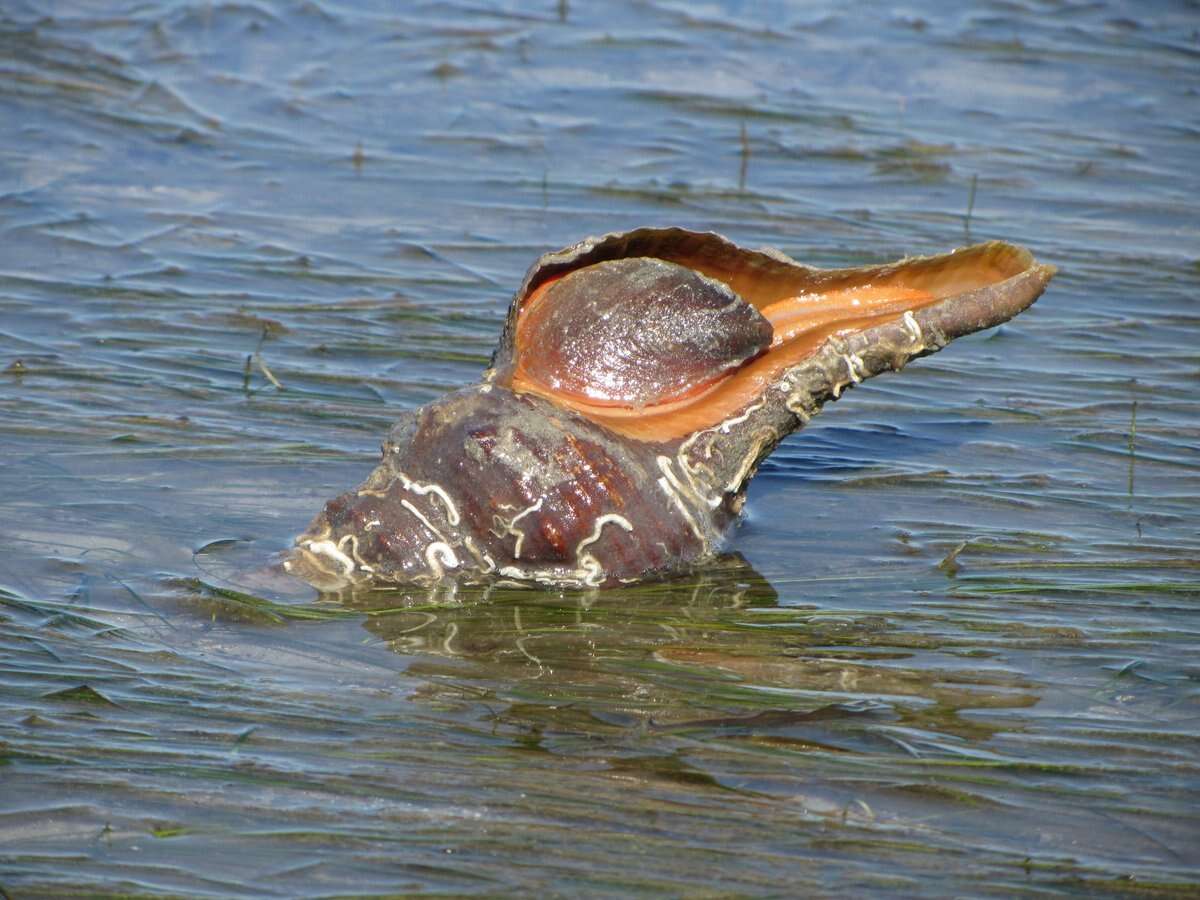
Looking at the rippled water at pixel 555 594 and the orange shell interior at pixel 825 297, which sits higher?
the orange shell interior at pixel 825 297

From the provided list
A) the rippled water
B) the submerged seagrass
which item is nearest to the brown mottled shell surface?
the submerged seagrass

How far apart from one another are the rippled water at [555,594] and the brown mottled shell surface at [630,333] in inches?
20.2

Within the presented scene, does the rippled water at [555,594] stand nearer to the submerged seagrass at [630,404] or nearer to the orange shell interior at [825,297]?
the submerged seagrass at [630,404]

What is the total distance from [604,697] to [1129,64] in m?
6.99

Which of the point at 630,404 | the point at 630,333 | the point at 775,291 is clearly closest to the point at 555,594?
the point at 630,404

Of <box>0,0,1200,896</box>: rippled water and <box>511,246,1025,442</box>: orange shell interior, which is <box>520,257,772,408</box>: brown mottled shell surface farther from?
<box>0,0,1200,896</box>: rippled water

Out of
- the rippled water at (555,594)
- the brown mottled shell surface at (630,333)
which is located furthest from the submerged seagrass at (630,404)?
the rippled water at (555,594)

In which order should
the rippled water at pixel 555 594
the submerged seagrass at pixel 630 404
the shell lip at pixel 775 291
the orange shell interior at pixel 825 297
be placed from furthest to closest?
the orange shell interior at pixel 825 297 < the shell lip at pixel 775 291 < the submerged seagrass at pixel 630 404 < the rippled water at pixel 555 594

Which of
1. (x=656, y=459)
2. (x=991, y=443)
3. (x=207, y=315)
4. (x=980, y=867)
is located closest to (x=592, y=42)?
(x=207, y=315)

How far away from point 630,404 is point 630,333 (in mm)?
184

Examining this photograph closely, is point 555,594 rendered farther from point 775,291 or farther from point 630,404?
point 775,291

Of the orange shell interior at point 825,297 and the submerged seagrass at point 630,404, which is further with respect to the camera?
the orange shell interior at point 825,297

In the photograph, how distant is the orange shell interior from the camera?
4.30 metres

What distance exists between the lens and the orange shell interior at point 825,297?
430 cm
